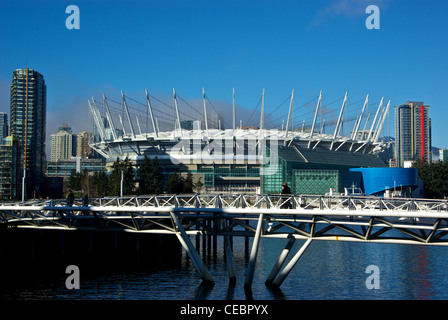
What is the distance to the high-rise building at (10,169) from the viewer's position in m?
126

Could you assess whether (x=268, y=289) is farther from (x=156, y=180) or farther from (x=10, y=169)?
(x=10, y=169)

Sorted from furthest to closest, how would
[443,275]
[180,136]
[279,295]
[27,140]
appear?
[27,140] → [180,136] → [443,275] → [279,295]

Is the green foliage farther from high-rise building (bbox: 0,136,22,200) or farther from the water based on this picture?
high-rise building (bbox: 0,136,22,200)

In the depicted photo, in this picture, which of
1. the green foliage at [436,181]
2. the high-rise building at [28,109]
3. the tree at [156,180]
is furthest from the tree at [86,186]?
the green foliage at [436,181]

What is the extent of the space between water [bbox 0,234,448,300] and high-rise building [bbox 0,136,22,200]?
83.3 metres

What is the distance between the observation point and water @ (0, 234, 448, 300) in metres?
35.4

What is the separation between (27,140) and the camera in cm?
18300

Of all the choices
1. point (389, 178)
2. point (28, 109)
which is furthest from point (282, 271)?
point (28, 109)

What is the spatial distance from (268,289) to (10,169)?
105m

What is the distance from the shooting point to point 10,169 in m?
128

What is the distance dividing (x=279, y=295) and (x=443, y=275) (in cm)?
1613

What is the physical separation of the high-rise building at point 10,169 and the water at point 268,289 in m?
83.3
